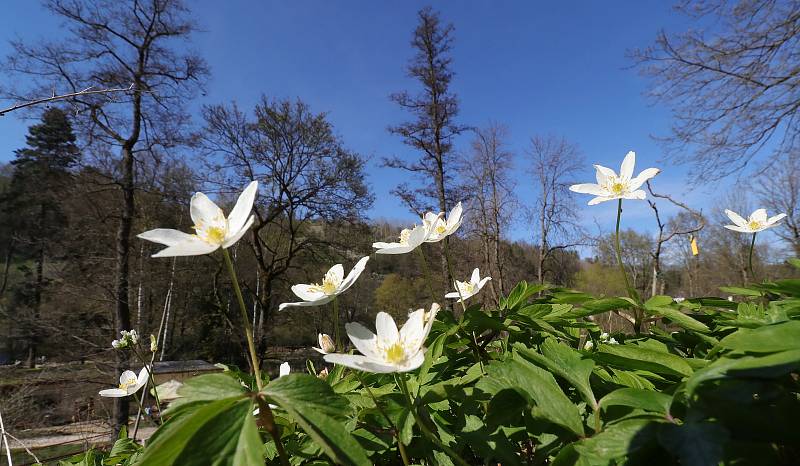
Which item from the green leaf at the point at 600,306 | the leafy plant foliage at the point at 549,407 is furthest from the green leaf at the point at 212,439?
the green leaf at the point at 600,306

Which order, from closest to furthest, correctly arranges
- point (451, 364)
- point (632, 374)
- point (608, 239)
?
1. point (632, 374)
2. point (451, 364)
3. point (608, 239)

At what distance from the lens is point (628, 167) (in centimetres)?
134

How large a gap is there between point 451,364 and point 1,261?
121 ft

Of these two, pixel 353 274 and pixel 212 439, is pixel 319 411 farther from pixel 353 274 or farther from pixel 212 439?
pixel 353 274

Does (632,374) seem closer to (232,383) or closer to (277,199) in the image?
(232,383)

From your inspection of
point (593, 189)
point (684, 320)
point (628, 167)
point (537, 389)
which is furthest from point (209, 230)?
point (628, 167)

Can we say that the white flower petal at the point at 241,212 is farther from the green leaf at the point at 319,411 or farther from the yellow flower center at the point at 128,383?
the yellow flower center at the point at 128,383

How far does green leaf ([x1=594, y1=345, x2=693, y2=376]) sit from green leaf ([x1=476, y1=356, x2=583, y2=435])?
5.1 inches

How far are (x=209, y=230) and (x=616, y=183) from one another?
1273 millimetres

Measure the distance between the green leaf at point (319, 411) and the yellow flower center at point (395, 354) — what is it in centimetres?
19

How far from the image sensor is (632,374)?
0.72m

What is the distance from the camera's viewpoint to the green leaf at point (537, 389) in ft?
1.84

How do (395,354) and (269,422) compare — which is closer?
(269,422)

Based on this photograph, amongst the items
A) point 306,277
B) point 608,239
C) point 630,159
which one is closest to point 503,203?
point 608,239
